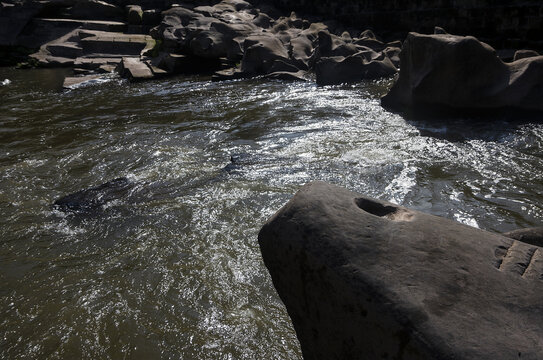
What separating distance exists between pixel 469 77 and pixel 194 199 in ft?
17.7

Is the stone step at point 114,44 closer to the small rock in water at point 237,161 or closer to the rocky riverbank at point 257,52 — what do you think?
the rocky riverbank at point 257,52

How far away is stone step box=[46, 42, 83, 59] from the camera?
768 inches

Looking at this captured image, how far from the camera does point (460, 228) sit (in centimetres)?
222

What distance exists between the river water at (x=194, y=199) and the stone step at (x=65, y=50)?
10222 mm

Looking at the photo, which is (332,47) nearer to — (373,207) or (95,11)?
(373,207)

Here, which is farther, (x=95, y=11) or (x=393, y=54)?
(x=95, y=11)

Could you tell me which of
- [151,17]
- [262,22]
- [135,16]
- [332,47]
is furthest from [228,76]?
[135,16]

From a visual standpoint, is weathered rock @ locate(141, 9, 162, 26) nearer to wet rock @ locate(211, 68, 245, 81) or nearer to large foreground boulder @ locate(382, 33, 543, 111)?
wet rock @ locate(211, 68, 245, 81)

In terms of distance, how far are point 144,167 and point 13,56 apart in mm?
17420

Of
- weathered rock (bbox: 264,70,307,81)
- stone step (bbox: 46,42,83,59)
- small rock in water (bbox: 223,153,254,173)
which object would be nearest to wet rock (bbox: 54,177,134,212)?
small rock in water (bbox: 223,153,254,173)

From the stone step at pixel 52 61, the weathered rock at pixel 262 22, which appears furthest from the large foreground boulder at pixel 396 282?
the stone step at pixel 52 61

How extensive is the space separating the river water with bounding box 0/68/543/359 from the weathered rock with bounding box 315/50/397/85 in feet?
6.53

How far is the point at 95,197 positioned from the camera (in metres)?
5.46

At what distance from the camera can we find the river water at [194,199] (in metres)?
3.23
